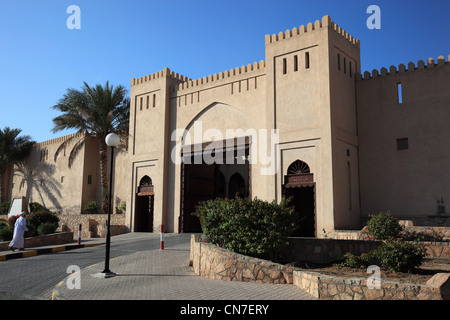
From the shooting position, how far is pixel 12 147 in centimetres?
3441

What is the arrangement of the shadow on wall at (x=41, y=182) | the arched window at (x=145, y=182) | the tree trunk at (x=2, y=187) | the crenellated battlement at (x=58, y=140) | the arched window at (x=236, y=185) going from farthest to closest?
the tree trunk at (x=2, y=187)
the shadow on wall at (x=41, y=182)
the crenellated battlement at (x=58, y=140)
the arched window at (x=236, y=185)
the arched window at (x=145, y=182)

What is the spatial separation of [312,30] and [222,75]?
192 inches

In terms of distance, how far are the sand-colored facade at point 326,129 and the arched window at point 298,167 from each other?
4cm

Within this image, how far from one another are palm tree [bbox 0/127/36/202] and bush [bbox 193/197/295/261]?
29891 millimetres

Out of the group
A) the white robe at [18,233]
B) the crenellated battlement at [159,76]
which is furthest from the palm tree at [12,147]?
the white robe at [18,233]

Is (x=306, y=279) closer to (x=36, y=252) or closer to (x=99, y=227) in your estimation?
(x=36, y=252)

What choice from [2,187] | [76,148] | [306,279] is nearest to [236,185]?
[76,148]

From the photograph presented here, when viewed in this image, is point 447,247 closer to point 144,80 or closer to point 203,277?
point 203,277

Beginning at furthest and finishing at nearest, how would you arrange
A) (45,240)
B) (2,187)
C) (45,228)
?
(2,187)
(45,228)
(45,240)

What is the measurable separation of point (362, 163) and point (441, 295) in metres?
11.4

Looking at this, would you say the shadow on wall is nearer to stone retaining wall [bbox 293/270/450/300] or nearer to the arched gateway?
the arched gateway

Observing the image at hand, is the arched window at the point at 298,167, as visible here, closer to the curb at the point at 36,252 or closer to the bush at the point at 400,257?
the bush at the point at 400,257

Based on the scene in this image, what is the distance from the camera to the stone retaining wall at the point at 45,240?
50.3ft
